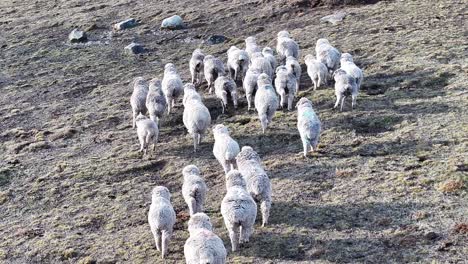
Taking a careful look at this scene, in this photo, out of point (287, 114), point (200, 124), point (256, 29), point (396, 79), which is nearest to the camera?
point (200, 124)

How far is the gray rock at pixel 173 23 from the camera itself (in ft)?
121

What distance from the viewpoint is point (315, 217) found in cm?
1531

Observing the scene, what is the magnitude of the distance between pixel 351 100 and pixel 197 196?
29.5 ft

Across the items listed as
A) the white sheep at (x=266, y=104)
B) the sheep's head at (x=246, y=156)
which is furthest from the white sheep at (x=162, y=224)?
the white sheep at (x=266, y=104)

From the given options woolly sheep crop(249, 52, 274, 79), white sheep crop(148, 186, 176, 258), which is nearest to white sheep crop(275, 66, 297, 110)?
woolly sheep crop(249, 52, 274, 79)

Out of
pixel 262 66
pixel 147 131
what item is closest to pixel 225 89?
pixel 262 66

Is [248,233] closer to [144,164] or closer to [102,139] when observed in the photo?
[144,164]

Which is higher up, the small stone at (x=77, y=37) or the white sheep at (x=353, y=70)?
the white sheep at (x=353, y=70)

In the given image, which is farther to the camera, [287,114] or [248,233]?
[287,114]

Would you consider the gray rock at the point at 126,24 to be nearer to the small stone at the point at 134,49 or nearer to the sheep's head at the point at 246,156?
the small stone at the point at 134,49

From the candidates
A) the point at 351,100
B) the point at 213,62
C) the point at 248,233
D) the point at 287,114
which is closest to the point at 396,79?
the point at 351,100

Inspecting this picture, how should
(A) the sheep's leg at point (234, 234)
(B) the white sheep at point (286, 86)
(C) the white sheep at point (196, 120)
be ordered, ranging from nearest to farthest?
(A) the sheep's leg at point (234, 234) < (C) the white sheep at point (196, 120) < (B) the white sheep at point (286, 86)

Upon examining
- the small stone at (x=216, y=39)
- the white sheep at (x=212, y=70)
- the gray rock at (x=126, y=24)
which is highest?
the white sheep at (x=212, y=70)

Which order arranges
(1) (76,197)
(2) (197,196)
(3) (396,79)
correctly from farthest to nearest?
1. (3) (396,79)
2. (1) (76,197)
3. (2) (197,196)
